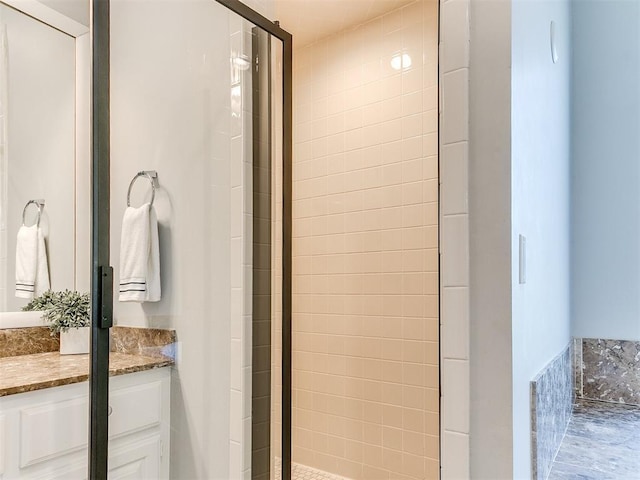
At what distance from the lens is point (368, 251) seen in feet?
7.00

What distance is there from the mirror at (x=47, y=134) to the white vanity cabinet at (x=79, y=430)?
1.52ft

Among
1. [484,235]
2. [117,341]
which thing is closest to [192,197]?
[117,341]

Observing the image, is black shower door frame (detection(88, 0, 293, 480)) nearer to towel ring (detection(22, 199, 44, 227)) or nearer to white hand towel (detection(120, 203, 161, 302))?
white hand towel (detection(120, 203, 161, 302))

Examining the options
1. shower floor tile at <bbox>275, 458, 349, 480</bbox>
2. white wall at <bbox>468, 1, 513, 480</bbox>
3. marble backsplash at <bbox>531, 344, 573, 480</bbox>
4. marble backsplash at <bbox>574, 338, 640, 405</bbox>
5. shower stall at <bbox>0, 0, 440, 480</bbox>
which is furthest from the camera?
shower floor tile at <bbox>275, 458, 349, 480</bbox>

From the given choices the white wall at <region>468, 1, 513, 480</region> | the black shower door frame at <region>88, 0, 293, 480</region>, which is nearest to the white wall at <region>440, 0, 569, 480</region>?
the white wall at <region>468, 1, 513, 480</region>

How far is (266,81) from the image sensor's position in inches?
55.7

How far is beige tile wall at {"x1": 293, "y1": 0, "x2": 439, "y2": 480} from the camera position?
1990 mm

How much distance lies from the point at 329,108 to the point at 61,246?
1223 mm

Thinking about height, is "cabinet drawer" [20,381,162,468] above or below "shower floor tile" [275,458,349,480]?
above

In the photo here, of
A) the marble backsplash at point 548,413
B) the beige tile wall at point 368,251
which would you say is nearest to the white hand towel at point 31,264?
the beige tile wall at point 368,251

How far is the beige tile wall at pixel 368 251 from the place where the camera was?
6.53 ft

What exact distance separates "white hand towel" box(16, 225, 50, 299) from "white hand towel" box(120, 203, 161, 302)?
528 millimetres

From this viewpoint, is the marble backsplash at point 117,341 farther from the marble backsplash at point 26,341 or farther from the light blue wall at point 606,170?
the light blue wall at point 606,170

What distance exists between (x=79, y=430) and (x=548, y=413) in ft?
3.93
